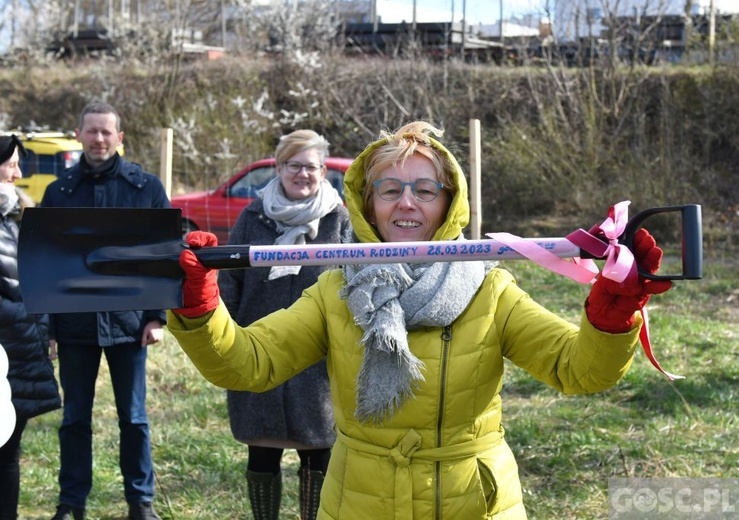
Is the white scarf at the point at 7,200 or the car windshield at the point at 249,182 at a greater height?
the white scarf at the point at 7,200

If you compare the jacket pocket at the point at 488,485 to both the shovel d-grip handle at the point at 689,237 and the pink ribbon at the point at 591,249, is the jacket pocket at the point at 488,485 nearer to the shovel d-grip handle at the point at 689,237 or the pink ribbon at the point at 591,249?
the pink ribbon at the point at 591,249

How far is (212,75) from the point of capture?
70.0 feet

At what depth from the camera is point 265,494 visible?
13.0 feet

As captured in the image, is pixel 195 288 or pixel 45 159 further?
pixel 45 159

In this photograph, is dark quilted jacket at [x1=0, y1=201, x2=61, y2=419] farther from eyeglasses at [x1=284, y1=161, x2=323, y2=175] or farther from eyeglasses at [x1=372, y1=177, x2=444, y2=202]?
eyeglasses at [x1=372, y1=177, x2=444, y2=202]

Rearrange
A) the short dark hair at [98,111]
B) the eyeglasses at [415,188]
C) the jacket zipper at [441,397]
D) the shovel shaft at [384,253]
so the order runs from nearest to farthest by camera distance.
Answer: the shovel shaft at [384,253] → the jacket zipper at [441,397] → the eyeglasses at [415,188] → the short dark hair at [98,111]

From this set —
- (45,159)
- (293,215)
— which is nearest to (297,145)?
(293,215)

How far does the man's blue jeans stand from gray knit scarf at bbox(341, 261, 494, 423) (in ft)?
7.43

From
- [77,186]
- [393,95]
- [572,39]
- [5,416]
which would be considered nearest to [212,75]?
[393,95]

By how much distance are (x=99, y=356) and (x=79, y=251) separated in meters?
2.12

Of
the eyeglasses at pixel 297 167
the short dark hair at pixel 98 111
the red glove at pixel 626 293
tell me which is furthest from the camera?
the short dark hair at pixel 98 111

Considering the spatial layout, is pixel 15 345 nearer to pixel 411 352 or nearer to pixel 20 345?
pixel 20 345

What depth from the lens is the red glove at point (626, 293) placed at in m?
2.00

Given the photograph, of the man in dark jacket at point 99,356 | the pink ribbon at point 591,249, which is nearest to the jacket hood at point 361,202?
the pink ribbon at point 591,249
